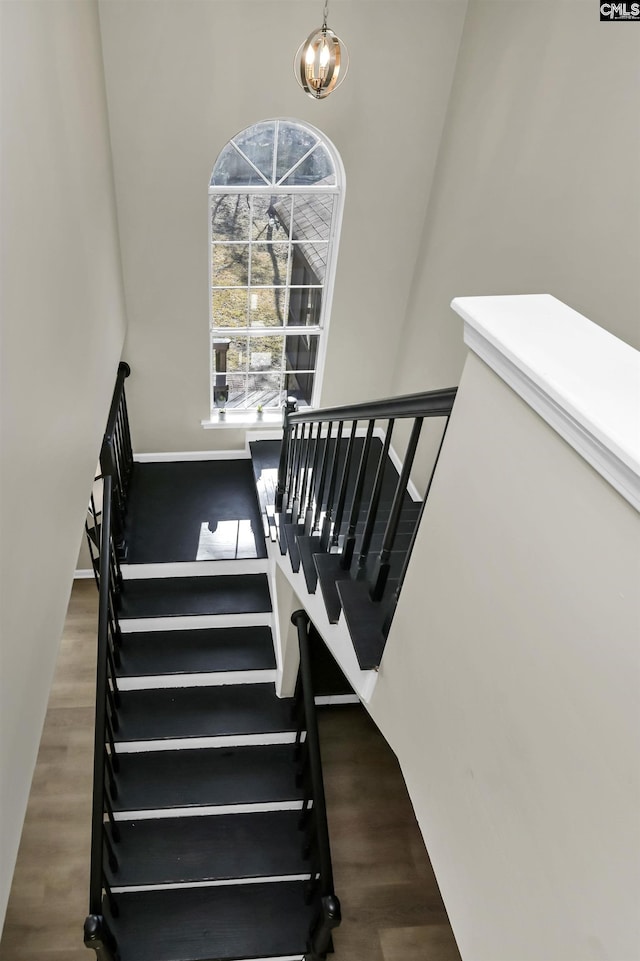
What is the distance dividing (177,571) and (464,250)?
3007 millimetres

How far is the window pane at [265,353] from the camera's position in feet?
17.0

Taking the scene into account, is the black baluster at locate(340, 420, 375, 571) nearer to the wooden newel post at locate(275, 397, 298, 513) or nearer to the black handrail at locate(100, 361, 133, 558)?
the wooden newel post at locate(275, 397, 298, 513)

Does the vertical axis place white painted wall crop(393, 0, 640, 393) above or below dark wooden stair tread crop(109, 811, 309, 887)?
above

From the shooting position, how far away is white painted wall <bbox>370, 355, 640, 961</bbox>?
855mm

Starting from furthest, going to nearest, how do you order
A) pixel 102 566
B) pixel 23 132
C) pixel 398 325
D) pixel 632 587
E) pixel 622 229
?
1. pixel 398 325
2. pixel 102 566
3. pixel 622 229
4. pixel 23 132
5. pixel 632 587

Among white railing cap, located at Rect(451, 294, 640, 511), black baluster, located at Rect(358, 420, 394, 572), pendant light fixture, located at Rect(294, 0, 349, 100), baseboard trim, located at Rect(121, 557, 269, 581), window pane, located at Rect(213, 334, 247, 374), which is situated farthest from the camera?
window pane, located at Rect(213, 334, 247, 374)

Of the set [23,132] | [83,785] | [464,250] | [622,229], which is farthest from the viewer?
[83,785]

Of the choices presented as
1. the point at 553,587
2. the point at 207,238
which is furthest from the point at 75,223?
the point at 553,587

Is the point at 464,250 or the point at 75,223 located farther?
the point at 464,250

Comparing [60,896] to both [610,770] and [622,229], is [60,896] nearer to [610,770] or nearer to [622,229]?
[610,770]

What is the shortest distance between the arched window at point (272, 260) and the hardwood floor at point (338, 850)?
275cm

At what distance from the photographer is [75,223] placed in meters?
3.02

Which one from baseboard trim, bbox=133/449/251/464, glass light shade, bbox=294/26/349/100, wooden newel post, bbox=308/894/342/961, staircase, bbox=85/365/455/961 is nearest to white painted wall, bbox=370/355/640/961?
staircase, bbox=85/365/455/961

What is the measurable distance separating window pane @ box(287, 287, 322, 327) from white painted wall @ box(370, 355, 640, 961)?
3.79 m
